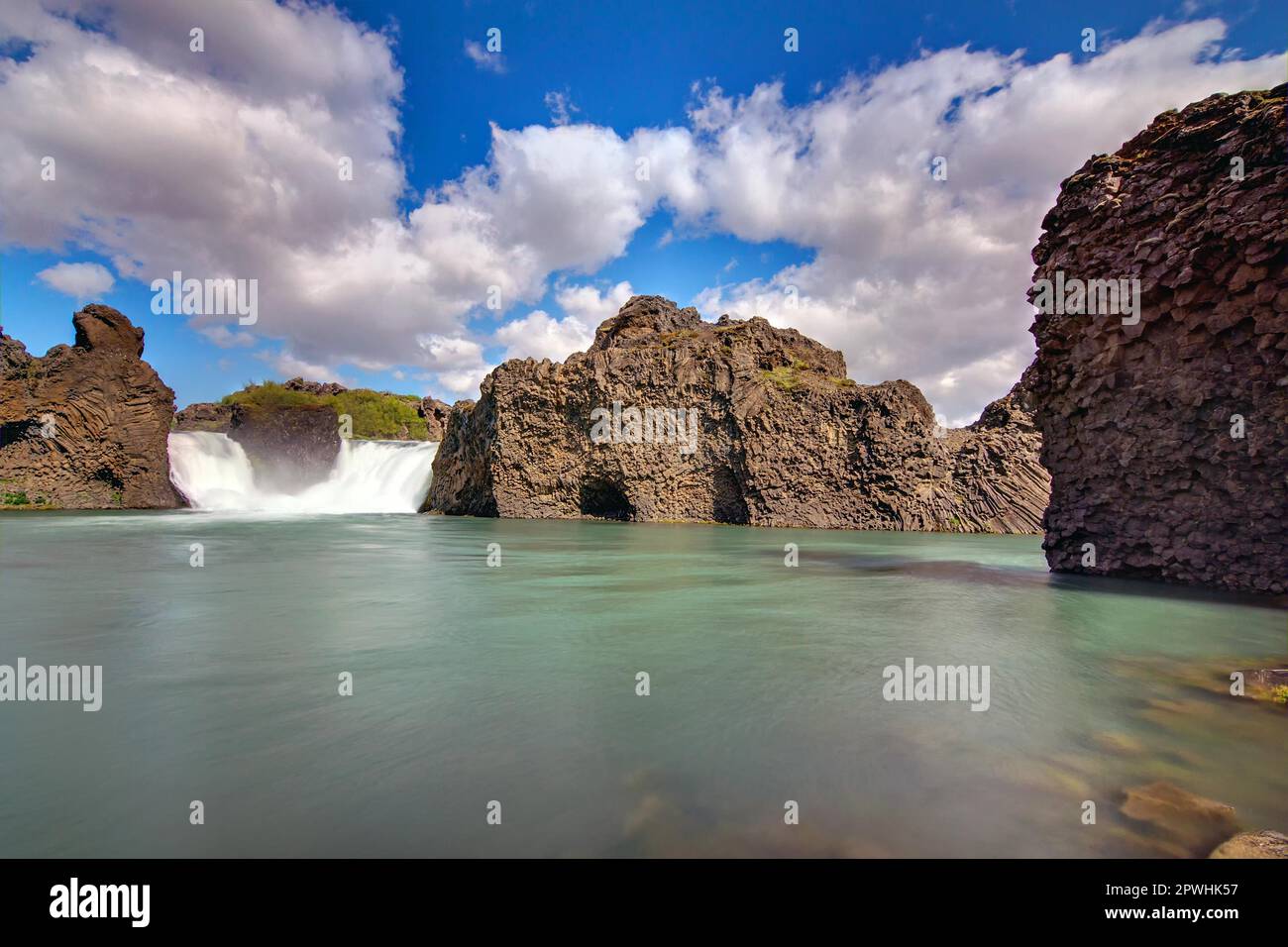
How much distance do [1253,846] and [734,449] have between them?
34155 millimetres

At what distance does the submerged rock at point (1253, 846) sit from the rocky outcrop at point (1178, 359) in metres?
9.86

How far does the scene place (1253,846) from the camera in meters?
2.71

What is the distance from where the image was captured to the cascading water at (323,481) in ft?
142

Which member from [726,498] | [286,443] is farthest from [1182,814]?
[286,443]

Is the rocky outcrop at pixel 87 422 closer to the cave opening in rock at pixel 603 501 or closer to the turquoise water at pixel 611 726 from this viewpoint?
the cave opening in rock at pixel 603 501

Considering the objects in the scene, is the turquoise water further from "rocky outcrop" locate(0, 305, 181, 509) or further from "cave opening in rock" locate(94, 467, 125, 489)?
"cave opening in rock" locate(94, 467, 125, 489)

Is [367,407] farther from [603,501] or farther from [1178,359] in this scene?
[1178,359]

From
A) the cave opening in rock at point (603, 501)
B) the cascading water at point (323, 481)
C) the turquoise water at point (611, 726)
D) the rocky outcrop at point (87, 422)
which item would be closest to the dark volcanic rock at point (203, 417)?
the cascading water at point (323, 481)

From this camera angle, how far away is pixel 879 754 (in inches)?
152

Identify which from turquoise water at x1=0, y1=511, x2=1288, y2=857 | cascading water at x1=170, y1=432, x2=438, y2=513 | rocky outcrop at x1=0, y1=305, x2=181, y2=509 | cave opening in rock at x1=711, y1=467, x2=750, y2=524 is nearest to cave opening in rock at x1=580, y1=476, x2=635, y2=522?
cave opening in rock at x1=711, y1=467, x2=750, y2=524

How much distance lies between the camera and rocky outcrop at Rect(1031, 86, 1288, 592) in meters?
9.44
